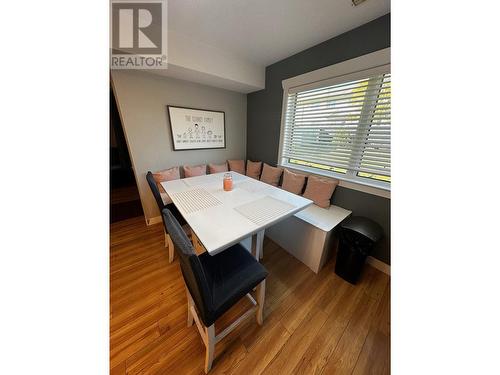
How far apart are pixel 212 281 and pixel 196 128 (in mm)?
2268

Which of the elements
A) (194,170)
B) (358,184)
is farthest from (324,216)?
(194,170)

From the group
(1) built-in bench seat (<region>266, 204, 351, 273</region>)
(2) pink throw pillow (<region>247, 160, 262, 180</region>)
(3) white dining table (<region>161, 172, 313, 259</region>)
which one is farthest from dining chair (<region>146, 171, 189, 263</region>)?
(2) pink throw pillow (<region>247, 160, 262, 180</region>)

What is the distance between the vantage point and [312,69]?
6.63 feet

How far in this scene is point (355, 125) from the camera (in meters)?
1.80

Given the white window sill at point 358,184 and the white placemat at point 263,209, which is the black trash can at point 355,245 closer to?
the white window sill at point 358,184

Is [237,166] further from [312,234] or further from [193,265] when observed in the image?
[193,265]

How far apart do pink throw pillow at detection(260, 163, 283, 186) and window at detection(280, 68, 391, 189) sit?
281mm

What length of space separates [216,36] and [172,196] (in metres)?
1.84

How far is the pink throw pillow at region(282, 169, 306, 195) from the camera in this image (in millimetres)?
2184


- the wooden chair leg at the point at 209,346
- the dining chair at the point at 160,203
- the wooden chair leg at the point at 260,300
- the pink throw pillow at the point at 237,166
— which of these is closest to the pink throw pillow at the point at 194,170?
the pink throw pillow at the point at 237,166

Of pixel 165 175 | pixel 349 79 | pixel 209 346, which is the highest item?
pixel 349 79
